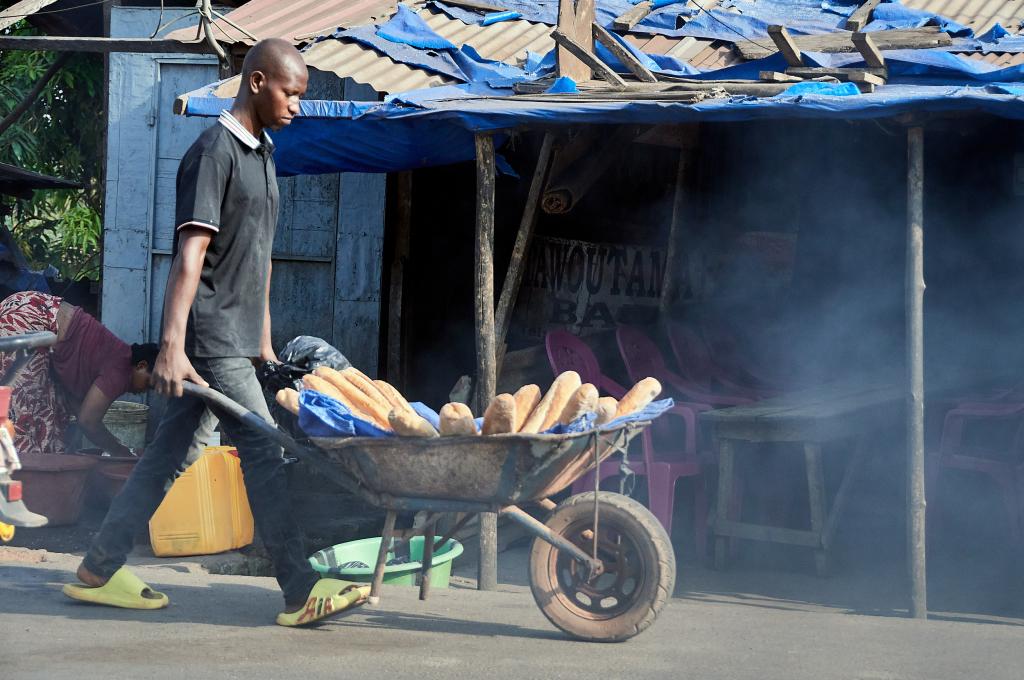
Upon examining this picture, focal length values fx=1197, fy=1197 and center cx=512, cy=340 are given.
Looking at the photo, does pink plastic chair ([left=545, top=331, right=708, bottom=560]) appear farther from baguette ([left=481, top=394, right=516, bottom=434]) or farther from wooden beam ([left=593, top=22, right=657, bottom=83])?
baguette ([left=481, top=394, right=516, bottom=434])

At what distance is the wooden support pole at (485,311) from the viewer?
601cm

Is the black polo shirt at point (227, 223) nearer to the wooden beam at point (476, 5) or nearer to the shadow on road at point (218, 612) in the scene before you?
the shadow on road at point (218, 612)

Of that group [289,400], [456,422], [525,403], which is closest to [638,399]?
[525,403]

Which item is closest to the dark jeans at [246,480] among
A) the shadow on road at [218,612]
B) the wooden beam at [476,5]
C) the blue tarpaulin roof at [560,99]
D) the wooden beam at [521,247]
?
the shadow on road at [218,612]

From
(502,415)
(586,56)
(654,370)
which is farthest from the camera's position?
(654,370)

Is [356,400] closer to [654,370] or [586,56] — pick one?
[586,56]

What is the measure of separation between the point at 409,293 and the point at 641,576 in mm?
4714

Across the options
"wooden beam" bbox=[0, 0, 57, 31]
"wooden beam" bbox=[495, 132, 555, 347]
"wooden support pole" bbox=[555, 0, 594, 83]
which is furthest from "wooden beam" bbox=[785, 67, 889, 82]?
"wooden beam" bbox=[0, 0, 57, 31]

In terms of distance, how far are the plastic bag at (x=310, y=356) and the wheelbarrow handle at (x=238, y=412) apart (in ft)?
3.36

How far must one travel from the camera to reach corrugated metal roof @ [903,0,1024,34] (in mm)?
7965

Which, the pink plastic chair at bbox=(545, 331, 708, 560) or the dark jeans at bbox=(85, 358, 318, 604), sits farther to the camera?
the pink plastic chair at bbox=(545, 331, 708, 560)

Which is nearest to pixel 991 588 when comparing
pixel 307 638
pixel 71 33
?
pixel 307 638

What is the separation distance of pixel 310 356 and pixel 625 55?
252 centimetres

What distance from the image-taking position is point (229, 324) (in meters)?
4.70
